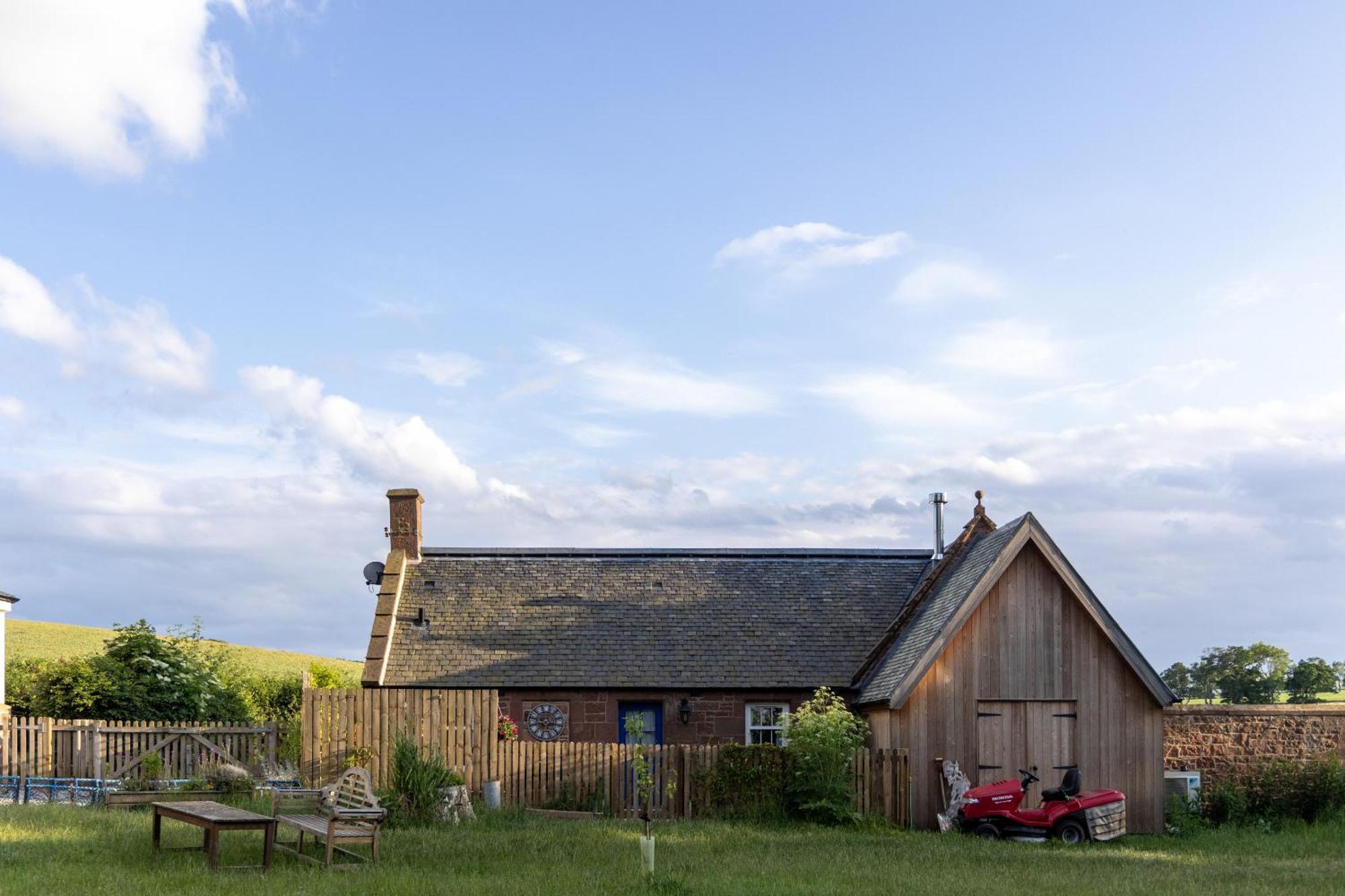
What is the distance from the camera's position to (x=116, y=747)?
2542 cm

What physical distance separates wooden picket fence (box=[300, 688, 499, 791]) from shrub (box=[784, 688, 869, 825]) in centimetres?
555

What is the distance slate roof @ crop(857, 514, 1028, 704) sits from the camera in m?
24.1

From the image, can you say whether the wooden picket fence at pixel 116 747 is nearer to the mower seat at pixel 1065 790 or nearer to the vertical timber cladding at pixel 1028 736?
the vertical timber cladding at pixel 1028 736

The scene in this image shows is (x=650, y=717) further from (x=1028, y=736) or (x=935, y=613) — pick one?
(x=1028, y=736)

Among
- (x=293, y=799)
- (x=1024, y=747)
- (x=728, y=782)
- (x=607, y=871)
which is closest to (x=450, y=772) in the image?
(x=293, y=799)

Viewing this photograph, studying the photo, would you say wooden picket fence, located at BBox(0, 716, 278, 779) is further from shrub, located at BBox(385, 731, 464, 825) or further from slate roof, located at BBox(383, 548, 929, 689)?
shrub, located at BBox(385, 731, 464, 825)

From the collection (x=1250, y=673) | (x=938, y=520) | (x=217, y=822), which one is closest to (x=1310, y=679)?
(x=1250, y=673)

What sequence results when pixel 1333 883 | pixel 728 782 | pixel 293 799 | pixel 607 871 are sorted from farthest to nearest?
1. pixel 728 782
2. pixel 293 799
3. pixel 1333 883
4. pixel 607 871

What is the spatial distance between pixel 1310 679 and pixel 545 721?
4229 centimetres

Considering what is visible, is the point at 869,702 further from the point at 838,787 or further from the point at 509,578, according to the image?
the point at 509,578

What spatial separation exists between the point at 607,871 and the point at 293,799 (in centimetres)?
780

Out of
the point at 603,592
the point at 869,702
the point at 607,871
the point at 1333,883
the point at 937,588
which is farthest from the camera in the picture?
the point at 603,592

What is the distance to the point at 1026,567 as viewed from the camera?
2447cm

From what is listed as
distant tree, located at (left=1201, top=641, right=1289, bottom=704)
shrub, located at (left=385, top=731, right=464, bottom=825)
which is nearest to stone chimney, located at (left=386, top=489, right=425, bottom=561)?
shrub, located at (left=385, top=731, right=464, bottom=825)
